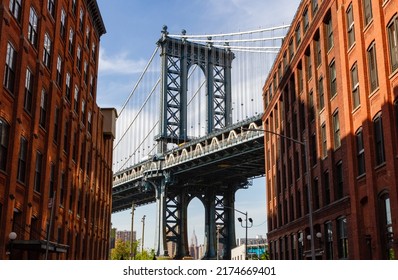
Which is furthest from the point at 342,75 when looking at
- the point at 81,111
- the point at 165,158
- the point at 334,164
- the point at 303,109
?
the point at 165,158

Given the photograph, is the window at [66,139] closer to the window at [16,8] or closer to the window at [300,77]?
the window at [16,8]

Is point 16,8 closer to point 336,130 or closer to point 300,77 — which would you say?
point 336,130

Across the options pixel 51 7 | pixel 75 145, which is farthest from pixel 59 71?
pixel 75 145

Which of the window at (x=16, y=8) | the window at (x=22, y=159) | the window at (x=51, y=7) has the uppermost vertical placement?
the window at (x=51, y=7)

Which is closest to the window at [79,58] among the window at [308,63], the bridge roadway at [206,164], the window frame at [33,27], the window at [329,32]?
the window frame at [33,27]

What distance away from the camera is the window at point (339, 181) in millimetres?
32125

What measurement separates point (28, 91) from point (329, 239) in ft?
66.5

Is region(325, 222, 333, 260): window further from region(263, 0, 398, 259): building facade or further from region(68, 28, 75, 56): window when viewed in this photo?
region(68, 28, 75, 56): window

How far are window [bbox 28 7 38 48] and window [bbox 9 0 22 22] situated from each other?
5.49ft

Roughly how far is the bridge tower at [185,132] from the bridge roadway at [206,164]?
186 centimetres

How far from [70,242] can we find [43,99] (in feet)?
37.6

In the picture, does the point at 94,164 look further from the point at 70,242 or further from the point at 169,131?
the point at 169,131

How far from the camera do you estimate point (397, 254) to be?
22.9 m

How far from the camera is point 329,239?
3412cm
